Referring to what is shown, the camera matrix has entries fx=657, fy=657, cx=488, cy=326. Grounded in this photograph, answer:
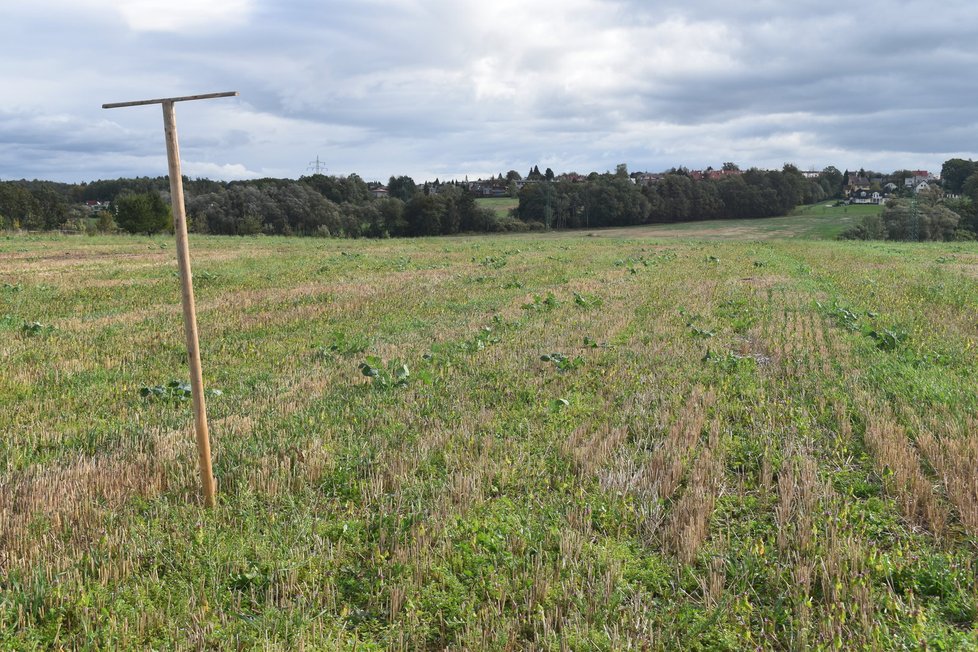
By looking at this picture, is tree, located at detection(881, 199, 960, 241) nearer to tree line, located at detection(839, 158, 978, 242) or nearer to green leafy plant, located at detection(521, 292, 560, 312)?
Result: tree line, located at detection(839, 158, 978, 242)

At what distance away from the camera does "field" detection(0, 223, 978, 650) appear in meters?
4.28

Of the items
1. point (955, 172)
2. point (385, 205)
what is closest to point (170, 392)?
point (385, 205)

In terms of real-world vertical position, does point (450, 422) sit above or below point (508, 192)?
below

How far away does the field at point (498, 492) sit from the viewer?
4.28 m

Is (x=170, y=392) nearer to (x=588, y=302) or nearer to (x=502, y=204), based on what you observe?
(x=588, y=302)

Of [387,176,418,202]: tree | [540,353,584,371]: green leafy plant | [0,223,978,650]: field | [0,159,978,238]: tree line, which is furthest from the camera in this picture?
[387,176,418,202]: tree

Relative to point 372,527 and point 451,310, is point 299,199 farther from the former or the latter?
point 372,527

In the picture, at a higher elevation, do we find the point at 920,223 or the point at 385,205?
the point at 385,205

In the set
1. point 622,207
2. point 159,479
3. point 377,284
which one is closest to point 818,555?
point 159,479

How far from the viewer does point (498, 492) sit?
20.0 feet

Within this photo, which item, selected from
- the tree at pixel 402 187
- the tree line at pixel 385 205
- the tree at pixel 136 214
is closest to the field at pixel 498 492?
the tree at pixel 136 214

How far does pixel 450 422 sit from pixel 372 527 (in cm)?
263

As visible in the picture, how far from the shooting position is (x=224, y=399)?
9.11 meters

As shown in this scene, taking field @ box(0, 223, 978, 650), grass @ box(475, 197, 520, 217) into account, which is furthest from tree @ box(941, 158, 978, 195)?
field @ box(0, 223, 978, 650)
